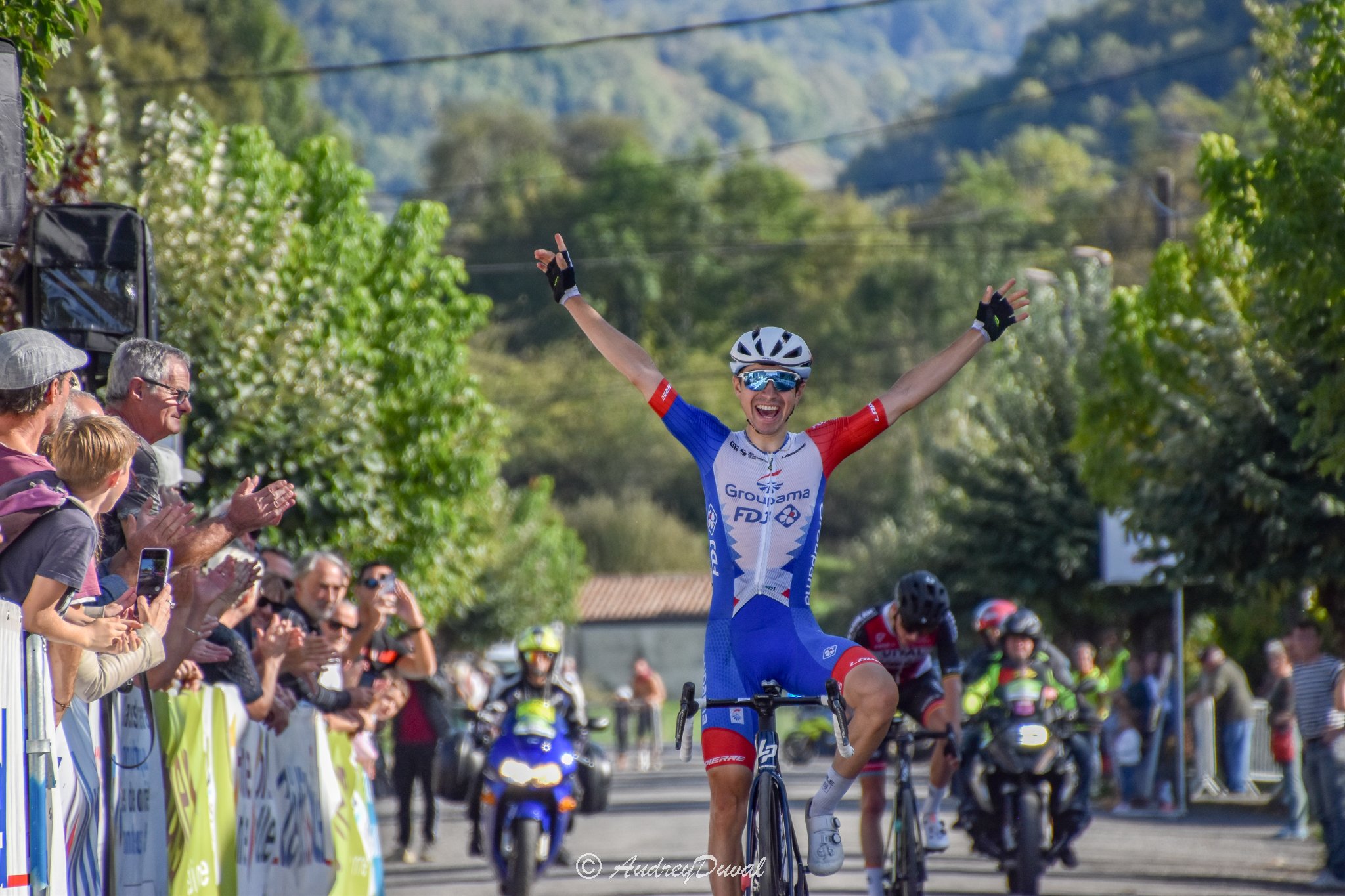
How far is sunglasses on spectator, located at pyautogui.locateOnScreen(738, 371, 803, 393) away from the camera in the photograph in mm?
6875

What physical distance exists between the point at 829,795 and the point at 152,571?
8.44 feet

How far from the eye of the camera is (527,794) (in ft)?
36.9

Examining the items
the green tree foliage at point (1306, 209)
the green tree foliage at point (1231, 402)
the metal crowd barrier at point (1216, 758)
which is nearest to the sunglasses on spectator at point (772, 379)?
the green tree foliage at point (1306, 209)

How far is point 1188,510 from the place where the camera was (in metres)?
16.9

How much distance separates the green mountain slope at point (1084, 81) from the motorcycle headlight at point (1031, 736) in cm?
10833

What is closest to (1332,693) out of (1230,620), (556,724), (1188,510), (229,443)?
(1188,510)

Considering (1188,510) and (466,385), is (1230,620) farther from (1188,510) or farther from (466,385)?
Answer: (466,385)

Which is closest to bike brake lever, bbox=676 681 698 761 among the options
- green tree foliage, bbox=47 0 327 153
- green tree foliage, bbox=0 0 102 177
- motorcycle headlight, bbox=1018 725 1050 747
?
green tree foliage, bbox=0 0 102 177

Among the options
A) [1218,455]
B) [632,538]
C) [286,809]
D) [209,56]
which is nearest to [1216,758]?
[1218,455]

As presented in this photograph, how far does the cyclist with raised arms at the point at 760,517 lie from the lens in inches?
259

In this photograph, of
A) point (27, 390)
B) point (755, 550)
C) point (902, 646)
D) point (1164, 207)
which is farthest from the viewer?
point (1164, 207)

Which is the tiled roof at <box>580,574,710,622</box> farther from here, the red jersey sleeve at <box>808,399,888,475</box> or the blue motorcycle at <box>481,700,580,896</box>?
the red jersey sleeve at <box>808,399,888,475</box>

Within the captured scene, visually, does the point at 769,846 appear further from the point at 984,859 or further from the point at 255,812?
the point at 984,859

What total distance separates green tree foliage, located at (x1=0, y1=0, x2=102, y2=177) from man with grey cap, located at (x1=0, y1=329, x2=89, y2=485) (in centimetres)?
308
